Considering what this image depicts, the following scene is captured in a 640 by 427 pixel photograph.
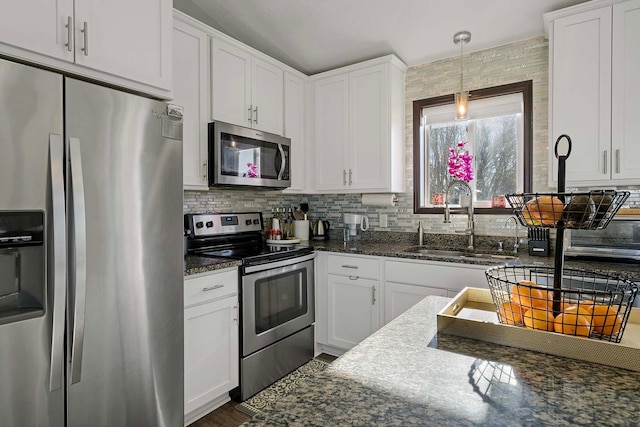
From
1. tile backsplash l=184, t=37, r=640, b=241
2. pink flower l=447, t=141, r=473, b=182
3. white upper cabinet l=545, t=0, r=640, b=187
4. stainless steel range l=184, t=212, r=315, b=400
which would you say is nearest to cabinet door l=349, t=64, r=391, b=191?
tile backsplash l=184, t=37, r=640, b=241

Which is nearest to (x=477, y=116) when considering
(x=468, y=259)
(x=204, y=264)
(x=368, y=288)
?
(x=468, y=259)

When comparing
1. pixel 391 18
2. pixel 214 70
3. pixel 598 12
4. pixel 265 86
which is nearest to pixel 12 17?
pixel 214 70

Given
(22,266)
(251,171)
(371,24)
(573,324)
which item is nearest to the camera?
(573,324)

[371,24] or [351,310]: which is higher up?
[371,24]

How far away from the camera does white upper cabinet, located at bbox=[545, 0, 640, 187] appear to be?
2033mm

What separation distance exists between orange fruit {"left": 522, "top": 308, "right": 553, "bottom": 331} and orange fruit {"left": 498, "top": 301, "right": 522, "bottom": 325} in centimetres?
2

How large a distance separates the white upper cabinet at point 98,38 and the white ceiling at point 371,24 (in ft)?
2.85

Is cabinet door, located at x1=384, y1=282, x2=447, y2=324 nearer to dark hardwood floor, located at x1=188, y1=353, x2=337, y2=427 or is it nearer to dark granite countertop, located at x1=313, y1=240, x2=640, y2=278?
dark granite countertop, located at x1=313, y1=240, x2=640, y2=278

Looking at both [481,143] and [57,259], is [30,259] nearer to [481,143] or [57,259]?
[57,259]

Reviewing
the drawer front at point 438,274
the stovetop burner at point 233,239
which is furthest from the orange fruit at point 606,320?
the stovetop burner at point 233,239

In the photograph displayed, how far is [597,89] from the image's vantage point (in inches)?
83.2

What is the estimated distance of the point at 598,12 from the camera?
210 cm

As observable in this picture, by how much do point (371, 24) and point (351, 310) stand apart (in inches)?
83.8

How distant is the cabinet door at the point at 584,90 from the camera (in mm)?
2092
